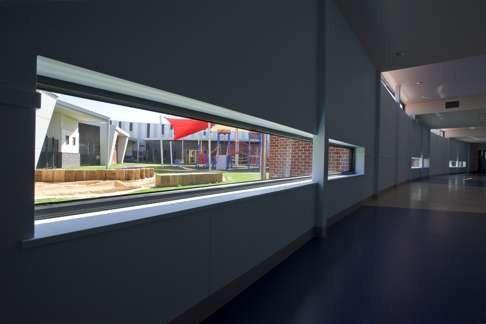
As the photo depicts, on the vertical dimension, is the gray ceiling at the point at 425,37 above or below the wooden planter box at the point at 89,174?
above

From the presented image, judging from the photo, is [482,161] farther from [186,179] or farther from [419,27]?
[186,179]

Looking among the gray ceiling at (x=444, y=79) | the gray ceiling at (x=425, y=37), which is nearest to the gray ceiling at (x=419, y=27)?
the gray ceiling at (x=425, y=37)

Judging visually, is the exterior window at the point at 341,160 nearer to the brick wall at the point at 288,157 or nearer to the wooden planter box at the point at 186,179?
the brick wall at the point at 288,157

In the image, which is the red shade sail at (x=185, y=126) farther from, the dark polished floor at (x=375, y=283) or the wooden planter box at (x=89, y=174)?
the dark polished floor at (x=375, y=283)

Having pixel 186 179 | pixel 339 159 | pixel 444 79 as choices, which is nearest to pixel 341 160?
pixel 339 159

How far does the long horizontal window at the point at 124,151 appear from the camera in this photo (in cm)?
149

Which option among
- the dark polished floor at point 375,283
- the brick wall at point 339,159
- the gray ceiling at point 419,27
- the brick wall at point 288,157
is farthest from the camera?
the brick wall at point 339,159

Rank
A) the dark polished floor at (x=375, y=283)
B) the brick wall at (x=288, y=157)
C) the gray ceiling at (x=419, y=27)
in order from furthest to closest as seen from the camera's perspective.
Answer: the gray ceiling at (x=419, y=27), the brick wall at (x=288, y=157), the dark polished floor at (x=375, y=283)

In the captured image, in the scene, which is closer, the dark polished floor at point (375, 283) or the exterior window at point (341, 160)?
the dark polished floor at point (375, 283)

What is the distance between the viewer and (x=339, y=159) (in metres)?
6.87

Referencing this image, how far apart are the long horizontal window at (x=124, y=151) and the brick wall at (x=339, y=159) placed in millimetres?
3343

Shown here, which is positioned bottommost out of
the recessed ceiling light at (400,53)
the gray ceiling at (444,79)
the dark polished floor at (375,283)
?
the dark polished floor at (375,283)

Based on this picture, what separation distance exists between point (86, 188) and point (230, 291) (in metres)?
1.39

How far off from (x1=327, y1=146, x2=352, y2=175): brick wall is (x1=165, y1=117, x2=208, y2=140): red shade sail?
4163 millimetres
